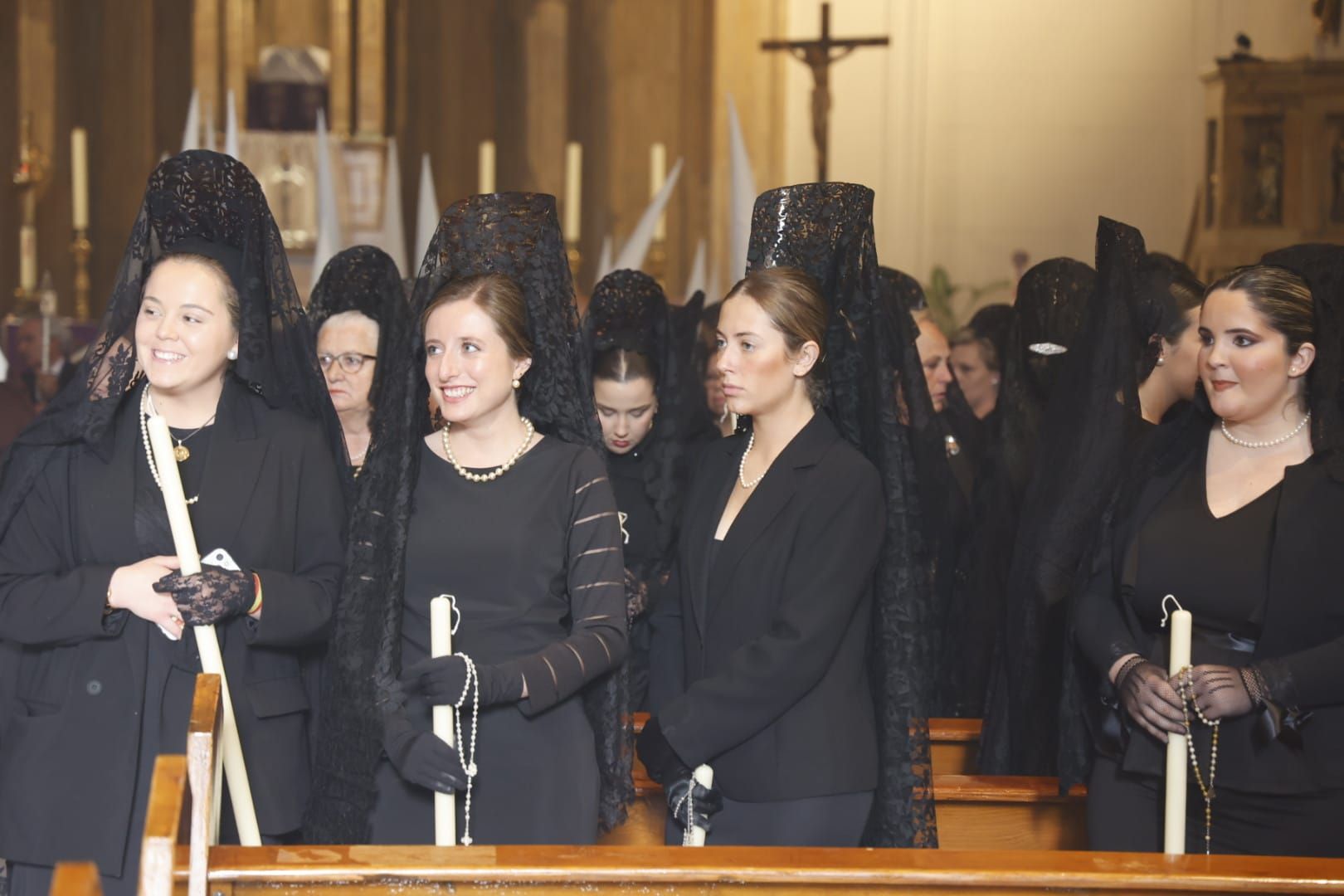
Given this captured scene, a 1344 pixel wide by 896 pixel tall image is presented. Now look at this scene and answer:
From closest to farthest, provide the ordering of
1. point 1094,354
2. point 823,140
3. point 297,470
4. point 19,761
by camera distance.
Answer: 1. point 19,761
2. point 297,470
3. point 1094,354
4. point 823,140

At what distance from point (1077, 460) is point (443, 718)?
1.63 metres

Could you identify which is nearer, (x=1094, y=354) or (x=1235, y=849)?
(x=1235, y=849)

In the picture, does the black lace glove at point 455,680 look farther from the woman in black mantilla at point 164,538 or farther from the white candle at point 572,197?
the white candle at point 572,197

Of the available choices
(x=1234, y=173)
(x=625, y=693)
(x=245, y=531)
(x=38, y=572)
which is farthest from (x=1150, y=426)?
(x=1234, y=173)

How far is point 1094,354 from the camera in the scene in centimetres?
369

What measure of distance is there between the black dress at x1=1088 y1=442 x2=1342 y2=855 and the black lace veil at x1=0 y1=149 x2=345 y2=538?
1.62m

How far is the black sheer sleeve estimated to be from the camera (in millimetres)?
2811

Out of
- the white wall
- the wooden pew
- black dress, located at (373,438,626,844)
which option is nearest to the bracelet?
black dress, located at (373,438,626,844)

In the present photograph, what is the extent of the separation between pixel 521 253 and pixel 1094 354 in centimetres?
136

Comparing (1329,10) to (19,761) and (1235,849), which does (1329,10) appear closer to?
(1235,849)

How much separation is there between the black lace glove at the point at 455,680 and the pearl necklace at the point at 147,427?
1.88 feet

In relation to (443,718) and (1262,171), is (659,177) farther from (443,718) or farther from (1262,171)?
(443,718)

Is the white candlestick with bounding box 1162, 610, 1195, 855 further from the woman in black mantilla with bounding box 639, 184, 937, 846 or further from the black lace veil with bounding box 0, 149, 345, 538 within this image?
the black lace veil with bounding box 0, 149, 345, 538

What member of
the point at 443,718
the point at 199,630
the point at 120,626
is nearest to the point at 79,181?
the point at 120,626
